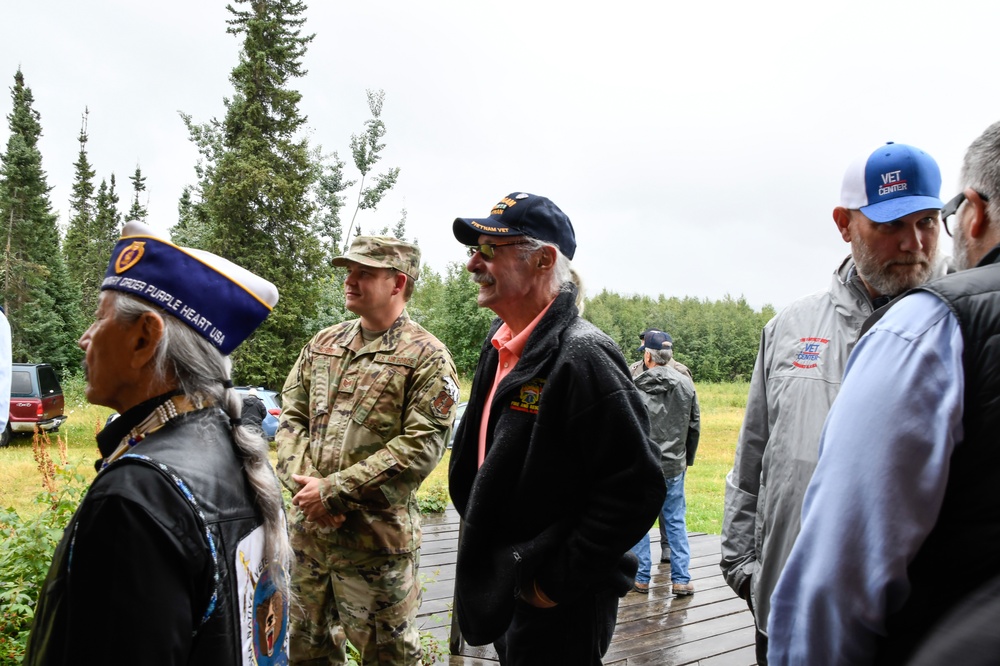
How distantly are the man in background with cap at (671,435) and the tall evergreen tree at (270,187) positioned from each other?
20.1 m

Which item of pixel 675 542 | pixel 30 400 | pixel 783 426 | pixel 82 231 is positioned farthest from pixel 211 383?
pixel 82 231

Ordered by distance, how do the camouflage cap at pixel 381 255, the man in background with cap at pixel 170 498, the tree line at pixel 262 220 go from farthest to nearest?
the tree line at pixel 262 220
the camouflage cap at pixel 381 255
the man in background with cap at pixel 170 498

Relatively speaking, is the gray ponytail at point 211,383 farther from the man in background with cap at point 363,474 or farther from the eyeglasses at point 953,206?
the eyeglasses at point 953,206

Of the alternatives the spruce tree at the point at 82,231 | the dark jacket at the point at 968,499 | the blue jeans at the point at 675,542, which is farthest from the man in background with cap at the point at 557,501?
the spruce tree at the point at 82,231

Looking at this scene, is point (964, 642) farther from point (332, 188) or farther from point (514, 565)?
point (332, 188)

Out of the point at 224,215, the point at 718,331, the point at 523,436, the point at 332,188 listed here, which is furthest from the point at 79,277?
the point at 523,436

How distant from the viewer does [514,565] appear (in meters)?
2.01

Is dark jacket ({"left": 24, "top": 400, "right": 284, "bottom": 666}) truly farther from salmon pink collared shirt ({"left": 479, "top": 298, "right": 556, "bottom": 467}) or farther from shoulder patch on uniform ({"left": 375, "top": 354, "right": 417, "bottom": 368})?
shoulder patch on uniform ({"left": 375, "top": 354, "right": 417, "bottom": 368})

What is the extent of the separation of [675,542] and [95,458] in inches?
493

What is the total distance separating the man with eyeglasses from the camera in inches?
40.9

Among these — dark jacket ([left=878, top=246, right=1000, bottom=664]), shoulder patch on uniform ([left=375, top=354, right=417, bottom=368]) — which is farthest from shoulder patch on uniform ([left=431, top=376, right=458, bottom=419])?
dark jacket ([left=878, top=246, right=1000, bottom=664])

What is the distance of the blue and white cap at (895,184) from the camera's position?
2092 millimetres

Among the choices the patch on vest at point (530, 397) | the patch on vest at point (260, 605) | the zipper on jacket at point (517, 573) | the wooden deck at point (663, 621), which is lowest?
the wooden deck at point (663, 621)

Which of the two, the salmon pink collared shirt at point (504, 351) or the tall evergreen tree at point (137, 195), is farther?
the tall evergreen tree at point (137, 195)
